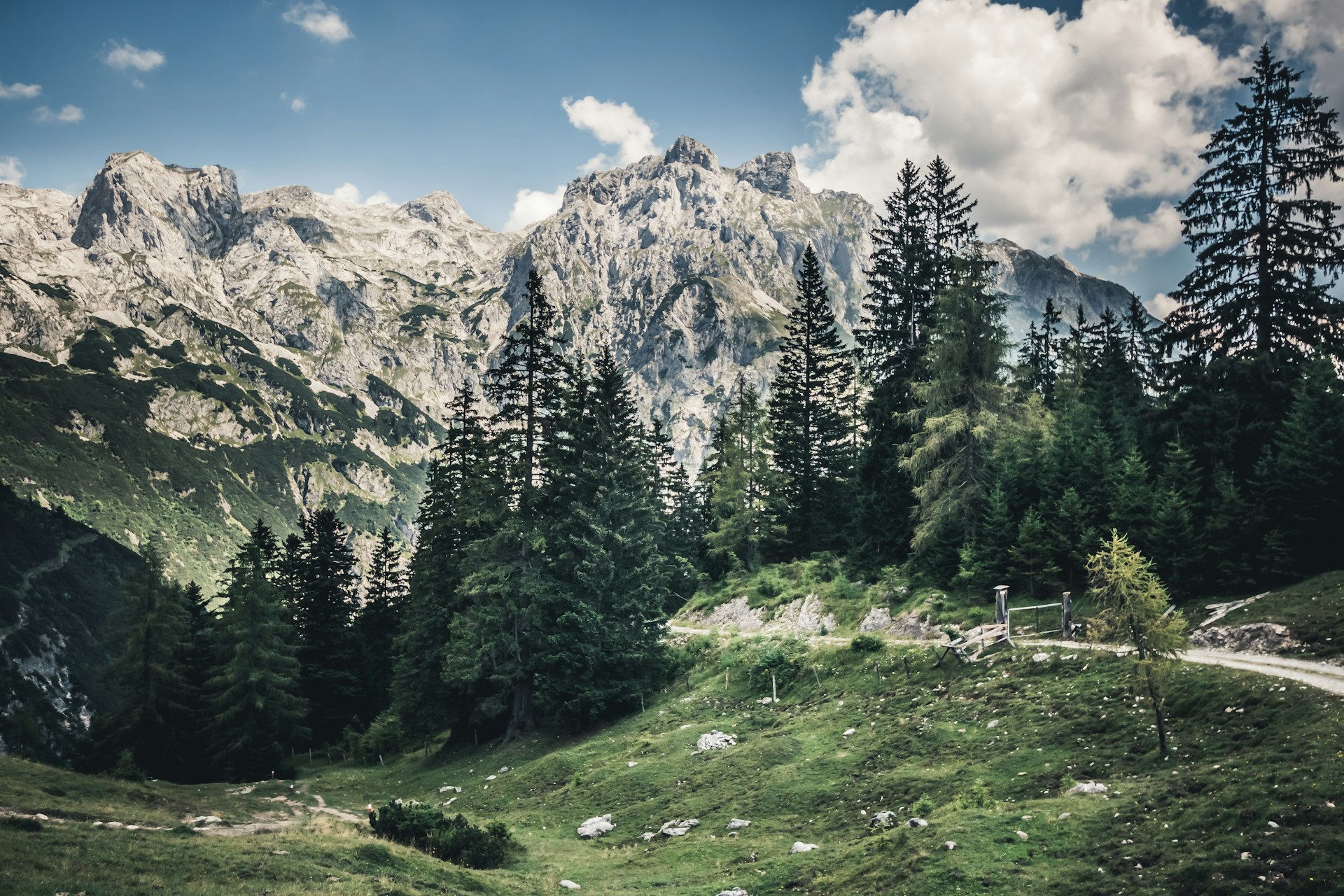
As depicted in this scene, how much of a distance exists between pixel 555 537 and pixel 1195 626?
1175 inches

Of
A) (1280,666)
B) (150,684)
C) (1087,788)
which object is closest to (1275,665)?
(1280,666)

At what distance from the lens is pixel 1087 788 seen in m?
15.5

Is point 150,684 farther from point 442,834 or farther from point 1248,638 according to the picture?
point 1248,638

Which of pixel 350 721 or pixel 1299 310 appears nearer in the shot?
pixel 1299 310

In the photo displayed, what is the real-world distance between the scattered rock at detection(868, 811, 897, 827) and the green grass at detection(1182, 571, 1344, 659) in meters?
12.7

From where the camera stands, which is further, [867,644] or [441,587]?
[441,587]

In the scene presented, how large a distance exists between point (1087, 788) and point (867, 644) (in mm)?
15022

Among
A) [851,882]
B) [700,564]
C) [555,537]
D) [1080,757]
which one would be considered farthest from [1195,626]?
[700,564]

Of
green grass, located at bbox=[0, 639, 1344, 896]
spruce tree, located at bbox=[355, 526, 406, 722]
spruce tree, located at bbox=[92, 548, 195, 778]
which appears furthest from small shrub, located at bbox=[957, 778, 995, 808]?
spruce tree, located at bbox=[355, 526, 406, 722]

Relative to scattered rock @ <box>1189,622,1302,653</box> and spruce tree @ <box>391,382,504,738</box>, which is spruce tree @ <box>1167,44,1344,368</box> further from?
spruce tree @ <box>391,382,504,738</box>

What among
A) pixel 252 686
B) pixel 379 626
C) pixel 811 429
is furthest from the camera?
pixel 379 626

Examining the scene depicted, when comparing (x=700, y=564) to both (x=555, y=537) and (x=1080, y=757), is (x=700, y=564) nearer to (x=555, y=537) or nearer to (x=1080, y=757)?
(x=555, y=537)

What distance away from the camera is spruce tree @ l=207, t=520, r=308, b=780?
151 ft

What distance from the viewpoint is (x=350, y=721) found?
59.9 meters
